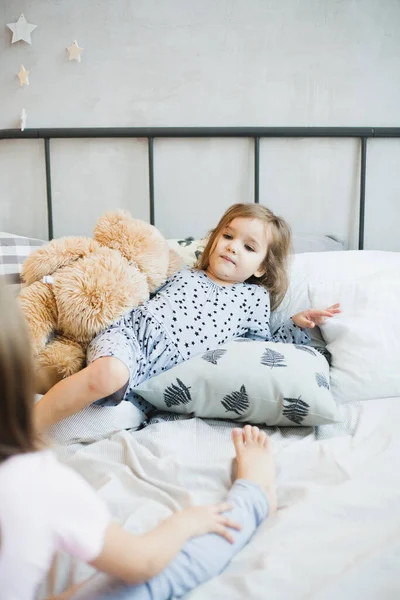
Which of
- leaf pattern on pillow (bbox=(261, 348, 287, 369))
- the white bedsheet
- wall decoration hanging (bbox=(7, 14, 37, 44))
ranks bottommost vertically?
the white bedsheet

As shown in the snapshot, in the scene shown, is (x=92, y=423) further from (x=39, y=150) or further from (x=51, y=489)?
(x=39, y=150)

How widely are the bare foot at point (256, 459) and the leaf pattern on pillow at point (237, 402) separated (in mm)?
82

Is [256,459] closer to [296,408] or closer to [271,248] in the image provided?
[296,408]

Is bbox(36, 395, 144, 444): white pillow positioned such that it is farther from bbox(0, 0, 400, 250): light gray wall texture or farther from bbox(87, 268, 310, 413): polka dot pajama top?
bbox(0, 0, 400, 250): light gray wall texture

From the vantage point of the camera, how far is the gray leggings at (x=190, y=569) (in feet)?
2.29

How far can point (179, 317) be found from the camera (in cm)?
140

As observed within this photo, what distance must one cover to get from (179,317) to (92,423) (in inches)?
13.2

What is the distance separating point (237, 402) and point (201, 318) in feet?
0.95

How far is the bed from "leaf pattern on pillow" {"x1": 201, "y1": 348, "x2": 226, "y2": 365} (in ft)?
0.40

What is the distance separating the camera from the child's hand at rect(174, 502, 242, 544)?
79 cm

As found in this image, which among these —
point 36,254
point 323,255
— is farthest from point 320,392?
point 36,254

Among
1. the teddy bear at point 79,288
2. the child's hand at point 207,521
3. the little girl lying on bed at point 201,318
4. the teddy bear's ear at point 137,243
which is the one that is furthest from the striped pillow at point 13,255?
the child's hand at point 207,521

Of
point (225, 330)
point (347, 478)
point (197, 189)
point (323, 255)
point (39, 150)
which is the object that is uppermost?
point (39, 150)

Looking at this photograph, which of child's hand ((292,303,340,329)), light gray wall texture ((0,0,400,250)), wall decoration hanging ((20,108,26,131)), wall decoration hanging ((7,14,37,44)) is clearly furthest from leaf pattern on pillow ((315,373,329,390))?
wall decoration hanging ((7,14,37,44))
